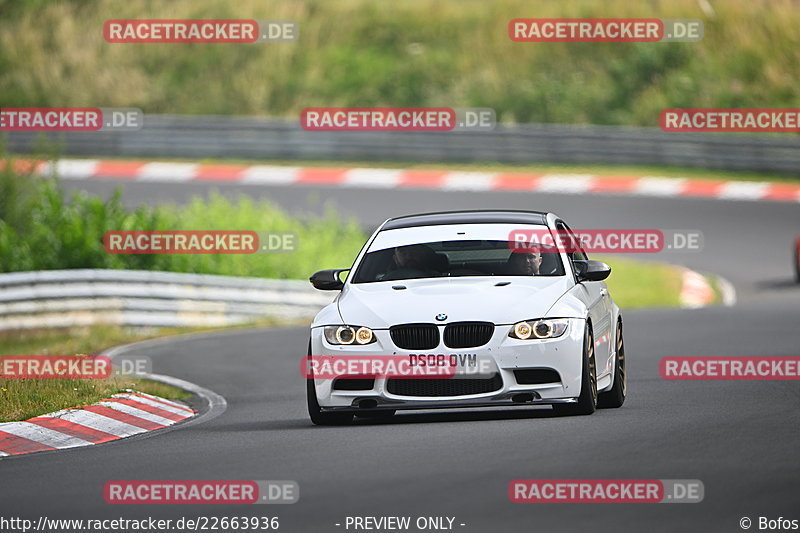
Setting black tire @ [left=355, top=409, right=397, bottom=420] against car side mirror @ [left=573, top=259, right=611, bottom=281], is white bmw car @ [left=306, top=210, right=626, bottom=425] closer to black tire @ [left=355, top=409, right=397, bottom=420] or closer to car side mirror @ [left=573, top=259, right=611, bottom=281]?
car side mirror @ [left=573, top=259, right=611, bottom=281]

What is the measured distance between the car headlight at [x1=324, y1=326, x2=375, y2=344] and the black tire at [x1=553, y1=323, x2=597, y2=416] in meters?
1.42

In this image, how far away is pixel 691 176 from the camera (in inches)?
1342

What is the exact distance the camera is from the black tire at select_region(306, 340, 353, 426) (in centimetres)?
1148

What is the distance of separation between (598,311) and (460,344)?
5.08ft

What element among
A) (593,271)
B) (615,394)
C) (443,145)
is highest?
(443,145)

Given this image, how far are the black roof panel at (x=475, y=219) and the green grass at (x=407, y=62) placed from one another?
87.7 feet

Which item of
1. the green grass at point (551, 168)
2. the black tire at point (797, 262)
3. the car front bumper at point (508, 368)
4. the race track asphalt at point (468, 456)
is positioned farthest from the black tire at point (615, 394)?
the green grass at point (551, 168)

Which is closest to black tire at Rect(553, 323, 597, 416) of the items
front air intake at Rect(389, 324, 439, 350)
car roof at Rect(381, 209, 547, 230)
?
front air intake at Rect(389, 324, 439, 350)

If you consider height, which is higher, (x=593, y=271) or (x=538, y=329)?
(x=593, y=271)

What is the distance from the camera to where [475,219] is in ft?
→ 41.7

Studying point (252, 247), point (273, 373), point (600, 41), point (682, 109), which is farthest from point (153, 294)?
point (600, 41)

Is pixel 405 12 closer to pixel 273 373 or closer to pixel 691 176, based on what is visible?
pixel 691 176

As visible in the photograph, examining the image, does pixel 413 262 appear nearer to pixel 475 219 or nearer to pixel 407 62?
pixel 475 219

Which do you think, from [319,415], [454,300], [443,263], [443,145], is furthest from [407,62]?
[454,300]
